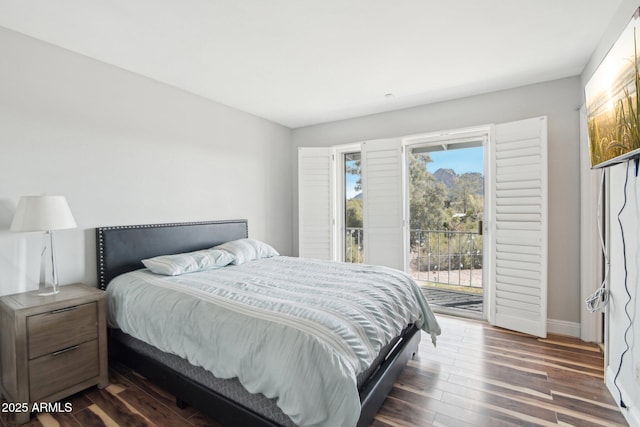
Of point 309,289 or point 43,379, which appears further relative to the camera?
point 309,289

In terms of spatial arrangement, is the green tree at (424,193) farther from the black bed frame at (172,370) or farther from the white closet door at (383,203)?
the black bed frame at (172,370)

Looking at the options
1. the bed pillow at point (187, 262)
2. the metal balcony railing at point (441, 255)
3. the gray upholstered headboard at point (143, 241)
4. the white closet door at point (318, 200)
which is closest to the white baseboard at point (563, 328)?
the metal balcony railing at point (441, 255)

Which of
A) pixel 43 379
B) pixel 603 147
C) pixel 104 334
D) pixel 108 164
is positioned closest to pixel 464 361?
pixel 603 147

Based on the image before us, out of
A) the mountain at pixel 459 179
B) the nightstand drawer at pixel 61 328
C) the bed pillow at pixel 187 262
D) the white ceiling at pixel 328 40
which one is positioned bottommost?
the nightstand drawer at pixel 61 328

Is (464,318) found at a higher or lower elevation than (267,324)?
lower

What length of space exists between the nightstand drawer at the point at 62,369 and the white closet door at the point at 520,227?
3649mm

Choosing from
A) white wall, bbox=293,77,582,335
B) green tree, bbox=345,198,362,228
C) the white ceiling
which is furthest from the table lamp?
white wall, bbox=293,77,582,335

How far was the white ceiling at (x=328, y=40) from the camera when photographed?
190cm

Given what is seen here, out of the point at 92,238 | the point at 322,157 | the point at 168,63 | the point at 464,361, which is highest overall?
the point at 168,63

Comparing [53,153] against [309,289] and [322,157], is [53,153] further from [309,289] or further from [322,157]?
[322,157]

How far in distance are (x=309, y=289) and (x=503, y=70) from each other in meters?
2.68

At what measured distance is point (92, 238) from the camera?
99.0 inches

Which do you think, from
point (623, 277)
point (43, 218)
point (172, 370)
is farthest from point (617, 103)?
point (43, 218)

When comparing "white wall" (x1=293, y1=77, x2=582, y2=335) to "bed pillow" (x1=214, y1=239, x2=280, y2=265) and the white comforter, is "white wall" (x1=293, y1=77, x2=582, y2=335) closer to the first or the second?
the white comforter
